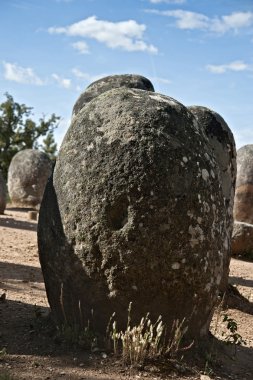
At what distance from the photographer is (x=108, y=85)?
908cm

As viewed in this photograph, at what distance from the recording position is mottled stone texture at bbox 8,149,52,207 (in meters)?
22.9

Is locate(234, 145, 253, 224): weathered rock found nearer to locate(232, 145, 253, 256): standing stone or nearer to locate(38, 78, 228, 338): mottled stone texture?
locate(232, 145, 253, 256): standing stone

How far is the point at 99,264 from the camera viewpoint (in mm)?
5117

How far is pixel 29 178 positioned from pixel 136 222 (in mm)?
18293

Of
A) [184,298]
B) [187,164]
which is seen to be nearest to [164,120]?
[187,164]

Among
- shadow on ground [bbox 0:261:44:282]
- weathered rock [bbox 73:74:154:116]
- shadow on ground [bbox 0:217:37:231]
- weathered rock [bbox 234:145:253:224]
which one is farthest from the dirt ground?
weathered rock [bbox 234:145:253:224]

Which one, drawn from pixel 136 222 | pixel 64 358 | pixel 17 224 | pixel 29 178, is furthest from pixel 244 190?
pixel 64 358

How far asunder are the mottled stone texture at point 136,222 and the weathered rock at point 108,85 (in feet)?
12.1

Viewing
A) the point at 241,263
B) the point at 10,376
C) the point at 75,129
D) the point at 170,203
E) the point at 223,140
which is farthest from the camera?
the point at 241,263

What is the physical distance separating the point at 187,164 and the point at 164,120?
1.54 feet

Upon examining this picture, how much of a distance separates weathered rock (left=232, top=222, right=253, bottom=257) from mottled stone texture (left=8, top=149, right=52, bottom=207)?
1047cm

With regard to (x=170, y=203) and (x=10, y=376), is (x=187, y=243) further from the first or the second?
(x=10, y=376)

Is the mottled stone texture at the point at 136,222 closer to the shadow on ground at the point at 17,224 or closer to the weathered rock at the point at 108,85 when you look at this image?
the weathered rock at the point at 108,85

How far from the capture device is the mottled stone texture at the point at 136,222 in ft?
16.5
